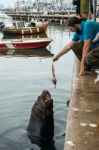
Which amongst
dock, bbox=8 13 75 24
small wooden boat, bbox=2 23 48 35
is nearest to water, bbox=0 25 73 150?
small wooden boat, bbox=2 23 48 35

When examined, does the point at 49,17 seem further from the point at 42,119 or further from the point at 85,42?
the point at 42,119

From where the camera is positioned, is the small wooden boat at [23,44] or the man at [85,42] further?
the small wooden boat at [23,44]

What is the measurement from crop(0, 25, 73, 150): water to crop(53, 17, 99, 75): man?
156 cm

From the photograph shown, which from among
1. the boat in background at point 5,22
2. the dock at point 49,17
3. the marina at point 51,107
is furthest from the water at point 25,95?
the dock at point 49,17

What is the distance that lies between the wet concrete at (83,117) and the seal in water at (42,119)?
0.56 m

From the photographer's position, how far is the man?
370 inches

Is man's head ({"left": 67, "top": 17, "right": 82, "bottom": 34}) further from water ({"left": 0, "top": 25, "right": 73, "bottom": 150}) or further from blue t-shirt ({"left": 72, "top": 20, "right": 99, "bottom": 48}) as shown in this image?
water ({"left": 0, "top": 25, "right": 73, "bottom": 150})

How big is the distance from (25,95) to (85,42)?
19.7ft

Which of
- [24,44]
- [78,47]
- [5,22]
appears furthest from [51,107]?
[5,22]

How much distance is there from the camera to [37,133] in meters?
9.34

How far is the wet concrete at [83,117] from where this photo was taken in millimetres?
6164

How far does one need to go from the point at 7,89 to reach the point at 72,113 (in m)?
9.46

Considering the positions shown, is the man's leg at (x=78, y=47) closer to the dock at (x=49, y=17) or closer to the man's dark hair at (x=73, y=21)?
the man's dark hair at (x=73, y=21)

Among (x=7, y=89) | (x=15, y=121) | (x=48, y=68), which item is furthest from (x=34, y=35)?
(x=15, y=121)
